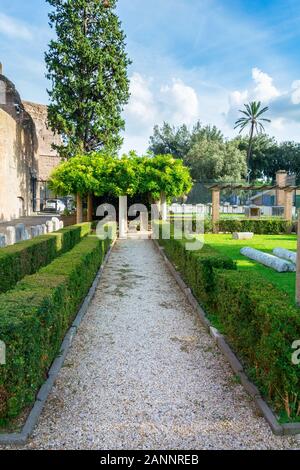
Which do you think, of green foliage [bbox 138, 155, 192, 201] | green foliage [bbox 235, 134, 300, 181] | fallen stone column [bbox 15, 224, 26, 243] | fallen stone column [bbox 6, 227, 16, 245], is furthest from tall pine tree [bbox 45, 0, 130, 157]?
green foliage [bbox 235, 134, 300, 181]


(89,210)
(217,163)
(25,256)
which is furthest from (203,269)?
(217,163)

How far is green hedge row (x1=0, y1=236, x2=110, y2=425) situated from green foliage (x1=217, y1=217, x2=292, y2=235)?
16.0m

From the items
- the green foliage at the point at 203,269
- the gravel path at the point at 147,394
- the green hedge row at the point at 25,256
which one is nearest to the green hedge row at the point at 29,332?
the gravel path at the point at 147,394

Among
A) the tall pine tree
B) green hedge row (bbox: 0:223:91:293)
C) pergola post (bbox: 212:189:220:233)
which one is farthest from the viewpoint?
the tall pine tree

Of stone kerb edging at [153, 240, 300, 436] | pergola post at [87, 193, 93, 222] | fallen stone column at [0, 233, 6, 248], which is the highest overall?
pergola post at [87, 193, 93, 222]

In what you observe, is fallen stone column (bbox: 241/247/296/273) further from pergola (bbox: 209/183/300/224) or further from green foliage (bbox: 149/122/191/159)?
green foliage (bbox: 149/122/191/159)

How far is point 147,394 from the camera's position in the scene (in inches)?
147

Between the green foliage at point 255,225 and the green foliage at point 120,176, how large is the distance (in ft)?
10.7

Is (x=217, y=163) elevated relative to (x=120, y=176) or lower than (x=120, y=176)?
elevated

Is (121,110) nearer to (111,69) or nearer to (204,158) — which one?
(111,69)

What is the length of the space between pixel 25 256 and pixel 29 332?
4956 mm

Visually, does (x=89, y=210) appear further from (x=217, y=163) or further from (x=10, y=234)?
(x=217, y=163)

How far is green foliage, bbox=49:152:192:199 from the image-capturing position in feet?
61.5

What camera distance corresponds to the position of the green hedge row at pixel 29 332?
306 cm
